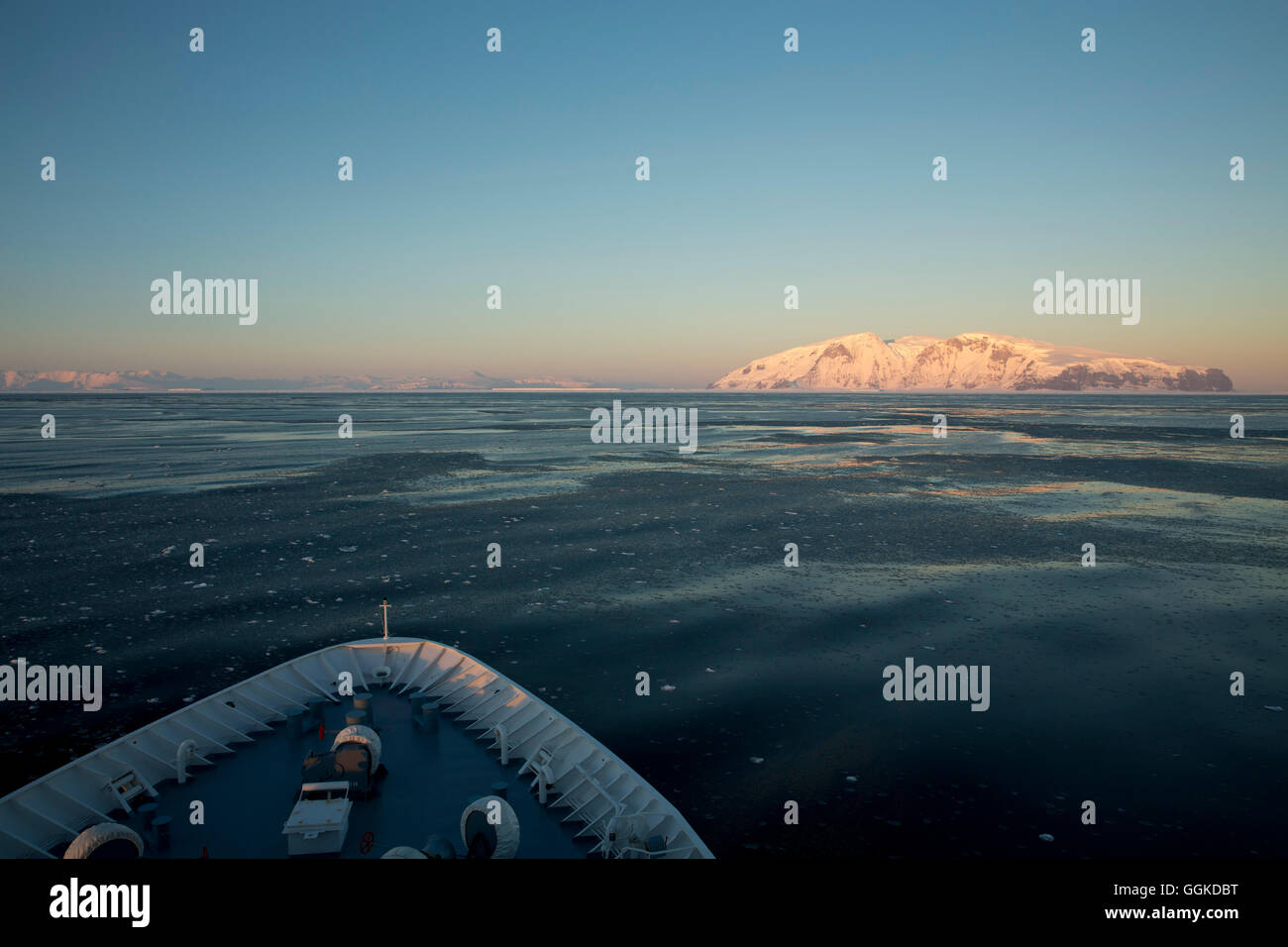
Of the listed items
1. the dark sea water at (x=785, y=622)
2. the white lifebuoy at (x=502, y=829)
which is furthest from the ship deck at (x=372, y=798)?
the dark sea water at (x=785, y=622)

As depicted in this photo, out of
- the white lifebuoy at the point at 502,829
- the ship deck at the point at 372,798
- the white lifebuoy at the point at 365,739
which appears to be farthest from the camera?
the white lifebuoy at the point at 365,739

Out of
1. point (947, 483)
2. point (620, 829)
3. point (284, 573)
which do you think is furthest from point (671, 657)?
point (947, 483)

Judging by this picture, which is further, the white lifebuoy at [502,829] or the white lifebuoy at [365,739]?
the white lifebuoy at [365,739]

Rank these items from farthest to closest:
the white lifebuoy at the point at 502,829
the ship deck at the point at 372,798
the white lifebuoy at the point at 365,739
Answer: the white lifebuoy at the point at 365,739
the ship deck at the point at 372,798
the white lifebuoy at the point at 502,829

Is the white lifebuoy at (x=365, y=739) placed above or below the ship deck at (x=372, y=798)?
above

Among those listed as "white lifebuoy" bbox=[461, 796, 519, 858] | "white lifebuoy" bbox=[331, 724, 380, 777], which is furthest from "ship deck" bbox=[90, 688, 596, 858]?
"white lifebuoy" bbox=[461, 796, 519, 858]

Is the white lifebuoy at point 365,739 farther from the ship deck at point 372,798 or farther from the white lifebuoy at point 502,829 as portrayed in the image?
the white lifebuoy at point 502,829

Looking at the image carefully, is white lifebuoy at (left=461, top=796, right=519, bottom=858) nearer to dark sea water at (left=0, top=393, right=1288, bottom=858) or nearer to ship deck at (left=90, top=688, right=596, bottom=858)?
ship deck at (left=90, top=688, right=596, bottom=858)
